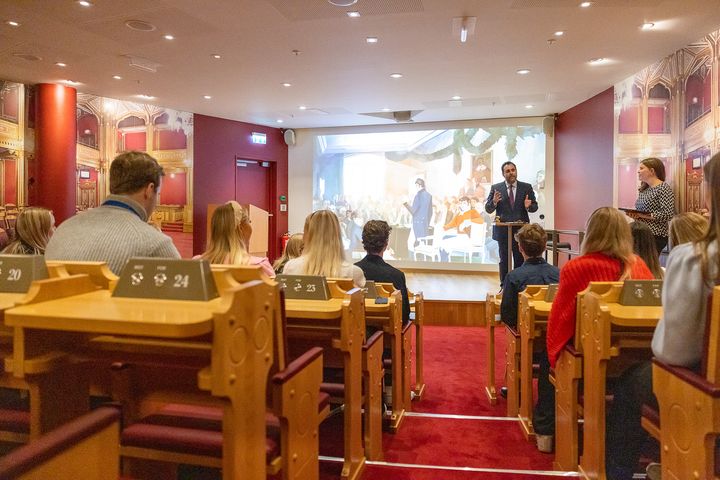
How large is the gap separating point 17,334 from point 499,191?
6097 millimetres

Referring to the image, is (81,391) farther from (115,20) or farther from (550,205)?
(550,205)

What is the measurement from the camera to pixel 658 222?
4.77 m

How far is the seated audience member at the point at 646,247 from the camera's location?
257 centimetres

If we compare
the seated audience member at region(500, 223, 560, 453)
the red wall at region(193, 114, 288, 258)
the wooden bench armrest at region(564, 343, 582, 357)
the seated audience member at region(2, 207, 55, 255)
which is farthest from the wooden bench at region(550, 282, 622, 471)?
the red wall at region(193, 114, 288, 258)

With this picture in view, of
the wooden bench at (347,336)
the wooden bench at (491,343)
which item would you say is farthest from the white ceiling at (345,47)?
the wooden bench at (347,336)

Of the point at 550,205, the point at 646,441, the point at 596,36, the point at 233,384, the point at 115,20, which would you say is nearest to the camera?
the point at 233,384

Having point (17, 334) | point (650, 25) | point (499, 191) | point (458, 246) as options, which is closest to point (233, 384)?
point (17, 334)

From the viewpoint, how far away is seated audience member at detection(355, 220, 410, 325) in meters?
3.07

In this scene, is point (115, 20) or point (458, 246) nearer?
point (115, 20)

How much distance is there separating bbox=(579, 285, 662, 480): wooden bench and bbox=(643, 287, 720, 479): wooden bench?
0.27m

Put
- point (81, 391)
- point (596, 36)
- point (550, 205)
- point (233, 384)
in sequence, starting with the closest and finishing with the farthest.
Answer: point (233, 384), point (81, 391), point (596, 36), point (550, 205)

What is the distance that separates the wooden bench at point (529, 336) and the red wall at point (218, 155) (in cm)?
687

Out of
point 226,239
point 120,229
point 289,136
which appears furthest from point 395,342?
point 289,136

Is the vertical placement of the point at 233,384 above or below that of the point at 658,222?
below
